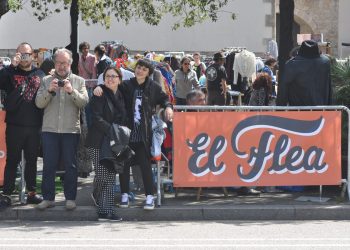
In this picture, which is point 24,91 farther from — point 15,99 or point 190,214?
point 190,214

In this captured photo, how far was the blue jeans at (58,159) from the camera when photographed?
34.0 feet

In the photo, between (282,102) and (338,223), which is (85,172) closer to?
(282,102)

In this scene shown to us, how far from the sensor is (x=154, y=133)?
417 inches

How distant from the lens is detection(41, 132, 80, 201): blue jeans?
34.0ft

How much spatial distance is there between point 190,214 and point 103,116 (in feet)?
5.11

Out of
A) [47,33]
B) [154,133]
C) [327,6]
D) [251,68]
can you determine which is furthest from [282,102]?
[327,6]

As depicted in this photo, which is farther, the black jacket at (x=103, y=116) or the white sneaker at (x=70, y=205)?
the white sneaker at (x=70, y=205)

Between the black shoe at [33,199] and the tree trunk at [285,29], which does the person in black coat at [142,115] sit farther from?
the tree trunk at [285,29]

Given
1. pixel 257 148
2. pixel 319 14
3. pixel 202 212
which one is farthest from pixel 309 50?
pixel 319 14

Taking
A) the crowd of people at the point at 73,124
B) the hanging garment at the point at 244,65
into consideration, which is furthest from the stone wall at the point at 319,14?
the crowd of people at the point at 73,124

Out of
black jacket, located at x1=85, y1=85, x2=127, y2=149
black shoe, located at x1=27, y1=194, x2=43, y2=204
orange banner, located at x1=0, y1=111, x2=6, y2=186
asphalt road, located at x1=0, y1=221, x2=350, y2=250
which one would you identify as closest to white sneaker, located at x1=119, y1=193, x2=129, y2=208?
asphalt road, located at x1=0, y1=221, x2=350, y2=250

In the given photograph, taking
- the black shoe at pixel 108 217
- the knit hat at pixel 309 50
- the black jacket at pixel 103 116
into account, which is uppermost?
the knit hat at pixel 309 50

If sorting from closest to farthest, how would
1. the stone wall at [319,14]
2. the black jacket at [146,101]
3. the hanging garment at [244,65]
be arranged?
the black jacket at [146,101] < the hanging garment at [244,65] < the stone wall at [319,14]

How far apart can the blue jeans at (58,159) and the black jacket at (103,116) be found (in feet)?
0.87
